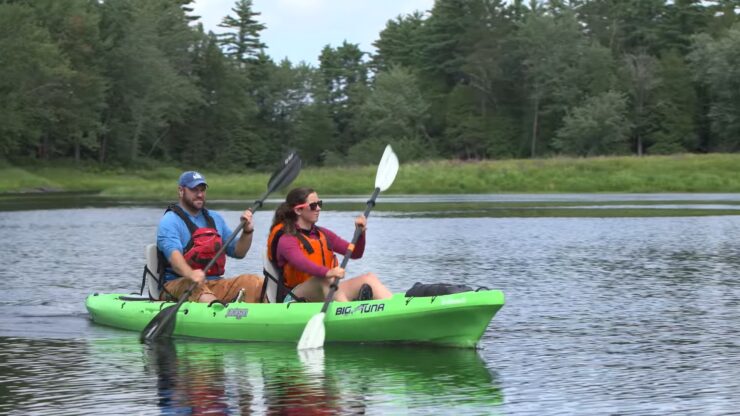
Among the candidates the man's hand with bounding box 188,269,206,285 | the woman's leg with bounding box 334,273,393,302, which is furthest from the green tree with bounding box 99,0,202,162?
the woman's leg with bounding box 334,273,393,302

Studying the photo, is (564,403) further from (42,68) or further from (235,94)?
(235,94)

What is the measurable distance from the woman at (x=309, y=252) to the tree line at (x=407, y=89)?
61.5 meters

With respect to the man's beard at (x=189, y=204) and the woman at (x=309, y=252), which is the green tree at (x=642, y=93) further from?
A: the woman at (x=309, y=252)

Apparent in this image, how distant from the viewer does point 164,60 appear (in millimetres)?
91500

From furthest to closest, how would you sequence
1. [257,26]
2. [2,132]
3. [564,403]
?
[257,26], [2,132], [564,403]

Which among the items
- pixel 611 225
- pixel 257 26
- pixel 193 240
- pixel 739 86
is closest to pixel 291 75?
pixel 257 26

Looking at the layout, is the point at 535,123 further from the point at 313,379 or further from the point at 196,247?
the point at 313,379

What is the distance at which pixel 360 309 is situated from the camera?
12.1 meters

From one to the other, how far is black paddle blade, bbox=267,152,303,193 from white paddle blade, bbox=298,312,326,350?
3.40 metres

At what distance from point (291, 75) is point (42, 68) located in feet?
153

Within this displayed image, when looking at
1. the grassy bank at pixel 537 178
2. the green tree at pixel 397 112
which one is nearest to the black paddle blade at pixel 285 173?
the grassy bank at pixel 537 178

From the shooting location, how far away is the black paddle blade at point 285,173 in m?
15.2

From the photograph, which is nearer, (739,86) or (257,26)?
(739,86)

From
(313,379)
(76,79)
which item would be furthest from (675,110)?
(313,379)
